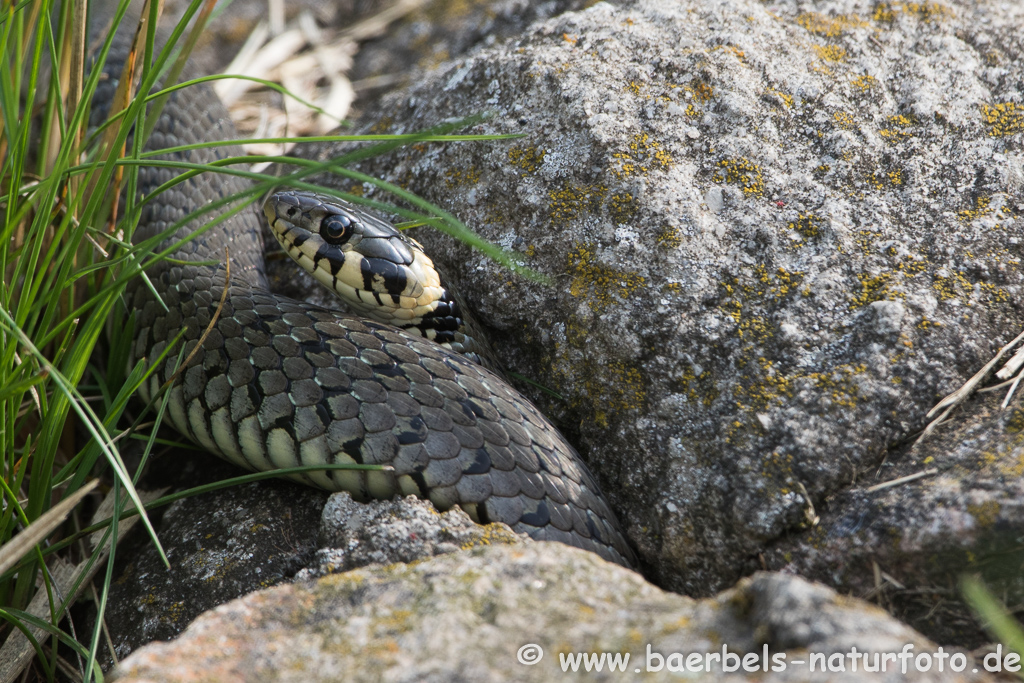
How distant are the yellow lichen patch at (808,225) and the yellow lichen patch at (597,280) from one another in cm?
52

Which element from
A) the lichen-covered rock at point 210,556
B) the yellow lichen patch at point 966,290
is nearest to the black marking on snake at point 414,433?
the lichen-covered rock at point 210,556

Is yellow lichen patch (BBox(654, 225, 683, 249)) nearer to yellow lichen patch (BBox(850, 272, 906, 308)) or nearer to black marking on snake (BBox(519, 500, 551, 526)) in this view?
yellow lichen patch (BBox(850, 272, 906, 308))

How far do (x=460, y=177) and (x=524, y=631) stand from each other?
1.85 meters

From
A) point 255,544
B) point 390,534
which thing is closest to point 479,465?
point 390,534

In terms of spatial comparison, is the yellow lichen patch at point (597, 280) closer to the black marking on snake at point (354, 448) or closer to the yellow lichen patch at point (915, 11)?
the black marking on snake at point (354, 448)

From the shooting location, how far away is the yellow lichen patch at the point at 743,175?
7.81 ft

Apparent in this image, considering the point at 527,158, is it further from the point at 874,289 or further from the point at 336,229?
the point at 874,289

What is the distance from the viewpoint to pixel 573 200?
8.20 feet

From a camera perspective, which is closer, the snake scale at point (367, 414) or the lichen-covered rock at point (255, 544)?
the lichen-covered rock at point (255, 544)

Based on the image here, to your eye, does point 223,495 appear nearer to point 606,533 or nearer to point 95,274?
point 95,274

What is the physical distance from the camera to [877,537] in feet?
5.83

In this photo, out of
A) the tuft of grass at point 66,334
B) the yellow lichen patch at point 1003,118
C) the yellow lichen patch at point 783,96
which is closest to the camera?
the tuft of grass at point 66,334

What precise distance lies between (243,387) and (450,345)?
2.49 ft

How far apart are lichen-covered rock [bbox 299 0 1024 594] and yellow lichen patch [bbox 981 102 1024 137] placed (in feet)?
0.03
